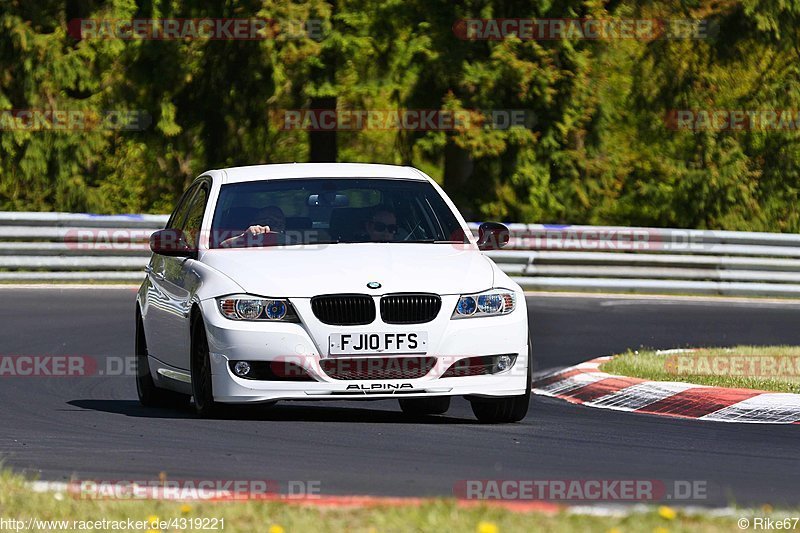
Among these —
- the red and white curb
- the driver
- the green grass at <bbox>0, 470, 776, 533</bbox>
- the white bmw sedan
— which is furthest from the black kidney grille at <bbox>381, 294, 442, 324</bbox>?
the green grass at <bbox>0, 470, 776, 533</bbox>

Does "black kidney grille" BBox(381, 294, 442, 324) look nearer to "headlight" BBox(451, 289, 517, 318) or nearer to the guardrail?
"headlight" BBox(451, 289, 517, 318)

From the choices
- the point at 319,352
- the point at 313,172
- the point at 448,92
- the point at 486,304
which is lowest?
the point at 448,92

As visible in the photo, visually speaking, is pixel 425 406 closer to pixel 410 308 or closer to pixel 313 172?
pixel 313 172

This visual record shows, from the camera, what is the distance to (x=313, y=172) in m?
11.3

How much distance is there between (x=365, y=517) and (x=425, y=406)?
17.4 ft

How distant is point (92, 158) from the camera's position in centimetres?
3092

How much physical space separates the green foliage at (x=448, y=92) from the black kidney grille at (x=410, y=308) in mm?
18981

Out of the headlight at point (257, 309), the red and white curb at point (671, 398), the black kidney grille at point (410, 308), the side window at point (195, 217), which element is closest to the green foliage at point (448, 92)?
the red and white curb at point (671, 398)

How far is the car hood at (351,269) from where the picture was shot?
31.7ft

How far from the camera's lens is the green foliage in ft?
95.7

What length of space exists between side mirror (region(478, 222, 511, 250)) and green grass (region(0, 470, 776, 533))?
4562 millimetres

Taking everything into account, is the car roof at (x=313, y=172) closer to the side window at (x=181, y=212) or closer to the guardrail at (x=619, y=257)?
the side window at (x=181, y=212)

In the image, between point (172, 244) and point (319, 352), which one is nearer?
point (319, 352)

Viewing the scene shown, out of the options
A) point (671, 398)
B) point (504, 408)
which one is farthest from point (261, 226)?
point (671, 398)
